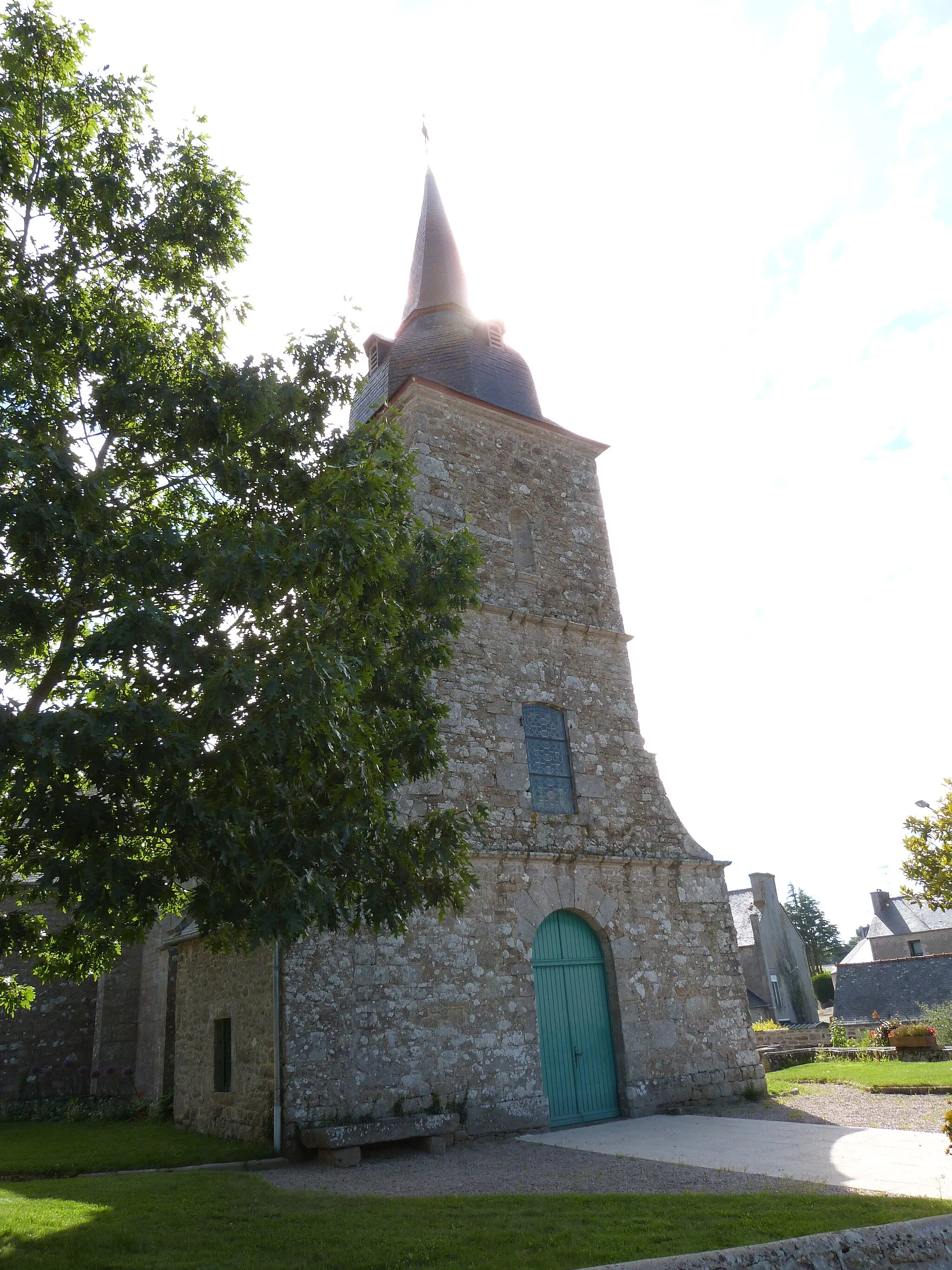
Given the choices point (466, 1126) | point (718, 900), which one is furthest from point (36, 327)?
point (718, 900)

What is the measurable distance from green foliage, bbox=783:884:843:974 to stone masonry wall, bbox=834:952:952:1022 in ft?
137

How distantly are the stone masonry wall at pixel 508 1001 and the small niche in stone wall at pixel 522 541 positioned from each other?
175 inches

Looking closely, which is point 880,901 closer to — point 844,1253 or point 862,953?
point 862,953

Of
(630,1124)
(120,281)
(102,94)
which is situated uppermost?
(102,94)

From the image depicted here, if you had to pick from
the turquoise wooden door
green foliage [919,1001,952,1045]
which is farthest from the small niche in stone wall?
green foliage [919,1001,952,1045]

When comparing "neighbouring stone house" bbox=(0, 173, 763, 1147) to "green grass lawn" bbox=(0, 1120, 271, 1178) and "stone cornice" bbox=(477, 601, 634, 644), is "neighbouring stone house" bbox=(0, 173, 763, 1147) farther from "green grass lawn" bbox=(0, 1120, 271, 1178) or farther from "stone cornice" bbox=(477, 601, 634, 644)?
"green grass lawn" bbox=(0, 1120, 271, 1178)

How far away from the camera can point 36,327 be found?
5.80m

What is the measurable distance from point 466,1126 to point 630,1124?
208 centimetres

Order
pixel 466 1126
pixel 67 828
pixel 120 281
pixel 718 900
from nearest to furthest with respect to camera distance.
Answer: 1. pixel 67 828
2. pixel 120 281
3. pixel 466 1126
4. pixel 718 900

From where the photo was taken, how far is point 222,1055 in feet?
33.1

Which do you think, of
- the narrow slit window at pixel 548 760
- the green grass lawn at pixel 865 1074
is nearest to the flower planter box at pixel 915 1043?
the green grass lawn at pixel 865 1074

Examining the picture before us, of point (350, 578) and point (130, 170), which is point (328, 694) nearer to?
point (350, 578)

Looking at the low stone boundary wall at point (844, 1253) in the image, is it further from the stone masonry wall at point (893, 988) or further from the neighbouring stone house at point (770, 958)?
the neighbouring stone house at point (770, 958)

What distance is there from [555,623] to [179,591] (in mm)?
7169
